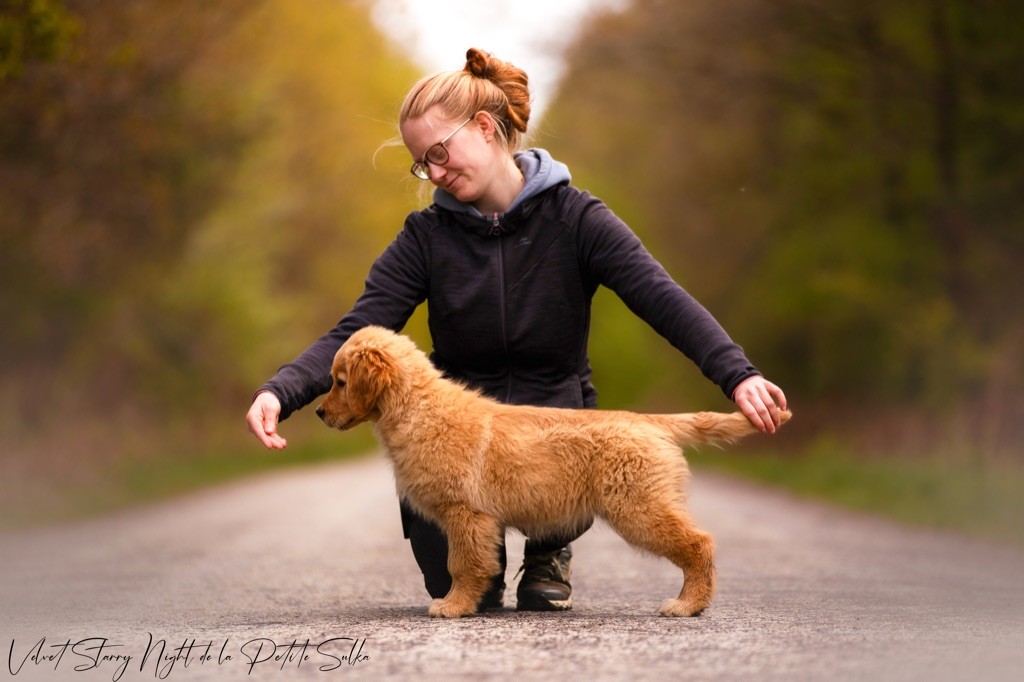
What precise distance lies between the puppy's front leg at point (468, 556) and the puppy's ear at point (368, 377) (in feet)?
1.80

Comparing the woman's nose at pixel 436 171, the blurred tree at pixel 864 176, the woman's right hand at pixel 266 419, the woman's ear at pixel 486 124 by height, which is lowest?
the woman's right hand at pixel 266 419

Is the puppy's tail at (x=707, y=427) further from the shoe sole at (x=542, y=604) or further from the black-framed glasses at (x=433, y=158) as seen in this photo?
the black-framed glasses at (x=433, y=158)

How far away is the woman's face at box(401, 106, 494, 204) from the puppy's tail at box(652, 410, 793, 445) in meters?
1.31


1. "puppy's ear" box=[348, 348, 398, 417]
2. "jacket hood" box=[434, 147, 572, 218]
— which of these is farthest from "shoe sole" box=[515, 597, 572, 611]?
"jacket hood" box=[434, 147, 572, 218]

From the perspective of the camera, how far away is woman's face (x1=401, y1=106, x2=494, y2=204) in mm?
5574

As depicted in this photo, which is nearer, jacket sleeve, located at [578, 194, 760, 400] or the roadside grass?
jacket sleeve, located at [578, 194, 760, 400]

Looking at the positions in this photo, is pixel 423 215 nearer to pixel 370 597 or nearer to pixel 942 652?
pixel 370 597

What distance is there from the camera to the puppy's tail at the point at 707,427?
5062mm

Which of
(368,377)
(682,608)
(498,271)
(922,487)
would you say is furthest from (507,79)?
(922,487)

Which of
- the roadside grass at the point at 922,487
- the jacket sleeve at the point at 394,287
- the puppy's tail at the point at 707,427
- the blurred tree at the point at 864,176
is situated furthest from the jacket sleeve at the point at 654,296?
the blurred tree at the point at 864,176

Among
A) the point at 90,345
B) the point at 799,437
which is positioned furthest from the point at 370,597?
the point at 799,437

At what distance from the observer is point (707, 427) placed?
5.13m

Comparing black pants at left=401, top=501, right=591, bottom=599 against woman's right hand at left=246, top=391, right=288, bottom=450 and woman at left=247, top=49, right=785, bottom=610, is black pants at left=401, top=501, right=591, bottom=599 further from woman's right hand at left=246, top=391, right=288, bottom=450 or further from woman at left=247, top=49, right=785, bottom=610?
woman's right hand at left=246, top=391, right=288, bottom=450

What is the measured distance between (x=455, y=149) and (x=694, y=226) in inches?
887
